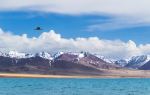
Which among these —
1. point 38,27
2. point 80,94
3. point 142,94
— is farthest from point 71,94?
point 38,27

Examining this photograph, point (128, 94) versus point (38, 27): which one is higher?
point (38, 27)

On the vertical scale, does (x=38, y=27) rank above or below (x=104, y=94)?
above

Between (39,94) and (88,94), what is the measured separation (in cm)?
831

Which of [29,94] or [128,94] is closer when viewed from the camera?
[29,94]

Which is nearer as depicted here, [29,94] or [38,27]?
[38,27]

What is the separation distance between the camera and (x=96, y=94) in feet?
228

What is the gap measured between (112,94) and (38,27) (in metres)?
30.8

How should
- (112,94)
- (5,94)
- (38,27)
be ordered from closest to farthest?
1. (38,27)
2. (5,94)
3. (112,94)

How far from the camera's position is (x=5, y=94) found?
67812mm

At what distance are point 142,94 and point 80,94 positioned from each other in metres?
11.8

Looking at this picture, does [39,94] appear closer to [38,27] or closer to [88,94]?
[88,94]

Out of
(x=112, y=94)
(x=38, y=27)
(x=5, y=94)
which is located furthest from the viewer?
(x=112, y=94)

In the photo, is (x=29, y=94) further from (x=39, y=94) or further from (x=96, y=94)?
(x=96, y=94)

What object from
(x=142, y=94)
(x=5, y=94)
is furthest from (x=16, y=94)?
(x=142, y=94)
